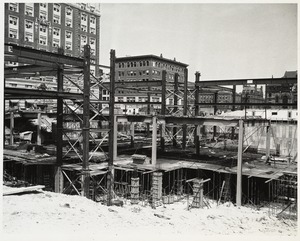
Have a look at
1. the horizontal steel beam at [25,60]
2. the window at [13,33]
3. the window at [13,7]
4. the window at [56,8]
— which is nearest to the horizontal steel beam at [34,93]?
the horizontal steel beam at [25,60]

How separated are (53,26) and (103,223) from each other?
152 feet

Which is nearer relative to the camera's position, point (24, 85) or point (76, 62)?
point (76, 62)

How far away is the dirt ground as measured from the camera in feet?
42.3

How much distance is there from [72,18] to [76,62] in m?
39.0

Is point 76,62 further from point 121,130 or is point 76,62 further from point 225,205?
point 121,130

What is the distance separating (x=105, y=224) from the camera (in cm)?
1449

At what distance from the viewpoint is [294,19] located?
43.4 ft

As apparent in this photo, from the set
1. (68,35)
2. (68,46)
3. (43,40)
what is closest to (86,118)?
(43,40)

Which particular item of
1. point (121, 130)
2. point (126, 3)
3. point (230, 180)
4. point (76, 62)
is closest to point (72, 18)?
point (121, 130)

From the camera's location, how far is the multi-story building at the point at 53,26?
1896 inches

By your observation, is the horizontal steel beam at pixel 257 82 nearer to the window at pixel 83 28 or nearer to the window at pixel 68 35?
the window at pixel 68 35

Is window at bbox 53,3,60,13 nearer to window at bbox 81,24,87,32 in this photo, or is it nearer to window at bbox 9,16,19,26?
window at bbox 81,24,87,32

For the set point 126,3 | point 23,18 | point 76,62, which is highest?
point 23,18

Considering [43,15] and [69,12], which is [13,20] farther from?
[69,12]
